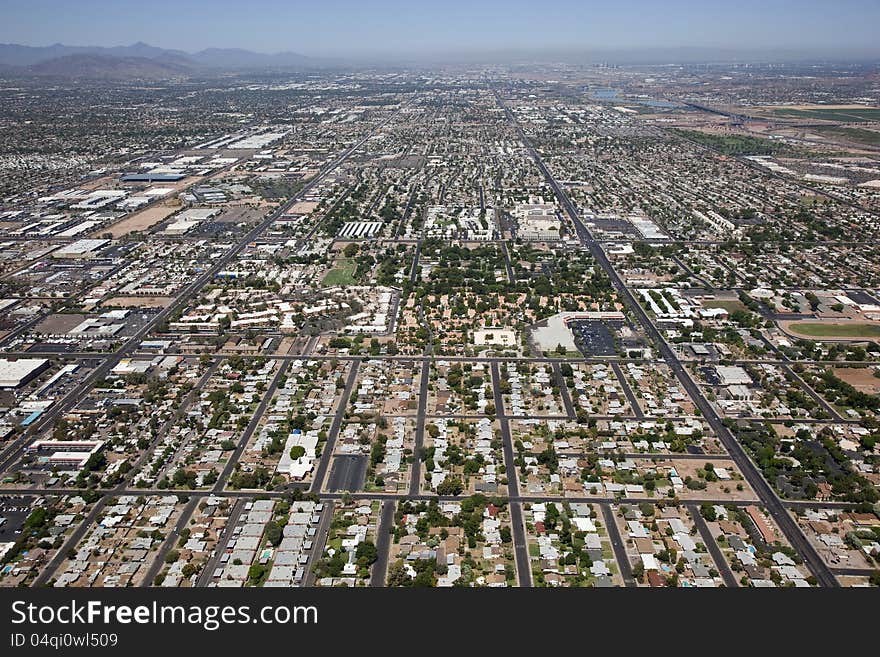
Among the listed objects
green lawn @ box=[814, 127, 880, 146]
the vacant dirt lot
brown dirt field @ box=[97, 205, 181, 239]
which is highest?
green lawn @ box=[814, 127, 880, 146]

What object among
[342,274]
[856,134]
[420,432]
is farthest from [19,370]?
[856,134]

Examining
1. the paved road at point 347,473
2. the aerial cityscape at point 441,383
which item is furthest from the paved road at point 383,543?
the paved road at point 347,473

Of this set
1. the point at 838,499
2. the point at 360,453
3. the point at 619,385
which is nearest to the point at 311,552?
the point at 360,453

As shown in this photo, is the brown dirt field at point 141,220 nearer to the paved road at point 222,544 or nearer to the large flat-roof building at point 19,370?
the large flat-roof building at point 19,370

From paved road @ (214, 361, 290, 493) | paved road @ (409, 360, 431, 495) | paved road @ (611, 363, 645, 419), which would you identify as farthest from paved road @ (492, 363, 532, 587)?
paved road @ (214, 361, 290, 493)

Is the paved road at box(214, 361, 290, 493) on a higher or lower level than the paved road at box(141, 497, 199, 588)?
higher

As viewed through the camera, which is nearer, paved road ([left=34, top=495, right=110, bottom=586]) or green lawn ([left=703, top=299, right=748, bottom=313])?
paved road ([left=34, top=495, right=110, bottom=586])

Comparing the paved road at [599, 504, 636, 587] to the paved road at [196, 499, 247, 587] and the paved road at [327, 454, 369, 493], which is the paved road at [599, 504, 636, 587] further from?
the paved road at [196, 499, 247, 587]
